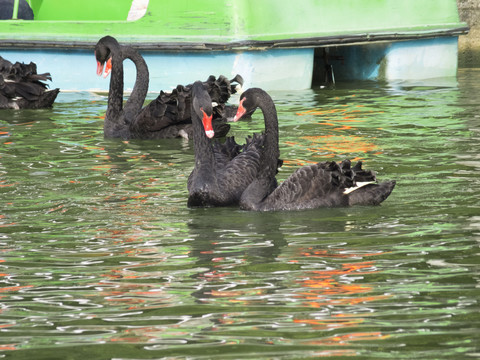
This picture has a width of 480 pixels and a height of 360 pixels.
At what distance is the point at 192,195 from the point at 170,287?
81.4 inches

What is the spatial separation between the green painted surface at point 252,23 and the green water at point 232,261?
12.4 feet

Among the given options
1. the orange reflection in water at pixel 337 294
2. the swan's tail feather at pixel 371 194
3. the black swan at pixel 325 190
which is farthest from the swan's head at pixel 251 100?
the orange reflection in water at pixel 337 294

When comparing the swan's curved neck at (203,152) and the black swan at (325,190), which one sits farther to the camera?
the swan's curved neck at (203,152)

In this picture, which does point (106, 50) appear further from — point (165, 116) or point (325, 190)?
point (325, 190)

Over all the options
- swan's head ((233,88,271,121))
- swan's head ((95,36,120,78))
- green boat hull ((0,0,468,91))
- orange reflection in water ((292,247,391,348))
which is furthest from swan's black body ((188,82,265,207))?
green boat hull ((0,0,468,91))

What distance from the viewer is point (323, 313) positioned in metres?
3.86

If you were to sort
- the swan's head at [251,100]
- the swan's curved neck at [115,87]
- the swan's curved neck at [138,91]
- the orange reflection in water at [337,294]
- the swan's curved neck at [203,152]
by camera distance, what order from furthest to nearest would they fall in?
the swan's curved neck at [138,91] < the swan's curved neck at [115,87] < the swan's curved neck at [203,152] < the swan's head at [251,100] < the orange reflection in water at [337,294]

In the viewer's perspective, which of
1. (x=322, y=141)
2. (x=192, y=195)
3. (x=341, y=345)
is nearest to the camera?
(x=341, y=345)

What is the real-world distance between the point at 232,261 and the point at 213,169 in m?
1.95

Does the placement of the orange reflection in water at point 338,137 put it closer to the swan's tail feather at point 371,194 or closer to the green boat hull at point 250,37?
the swan's tail feather at point 371,194

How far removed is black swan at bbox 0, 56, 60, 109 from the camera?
11578 mm

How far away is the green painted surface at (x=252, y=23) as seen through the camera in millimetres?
12266

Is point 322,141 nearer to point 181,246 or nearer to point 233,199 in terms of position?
point 233,199

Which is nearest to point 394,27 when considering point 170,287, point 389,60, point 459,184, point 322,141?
point 389,60
